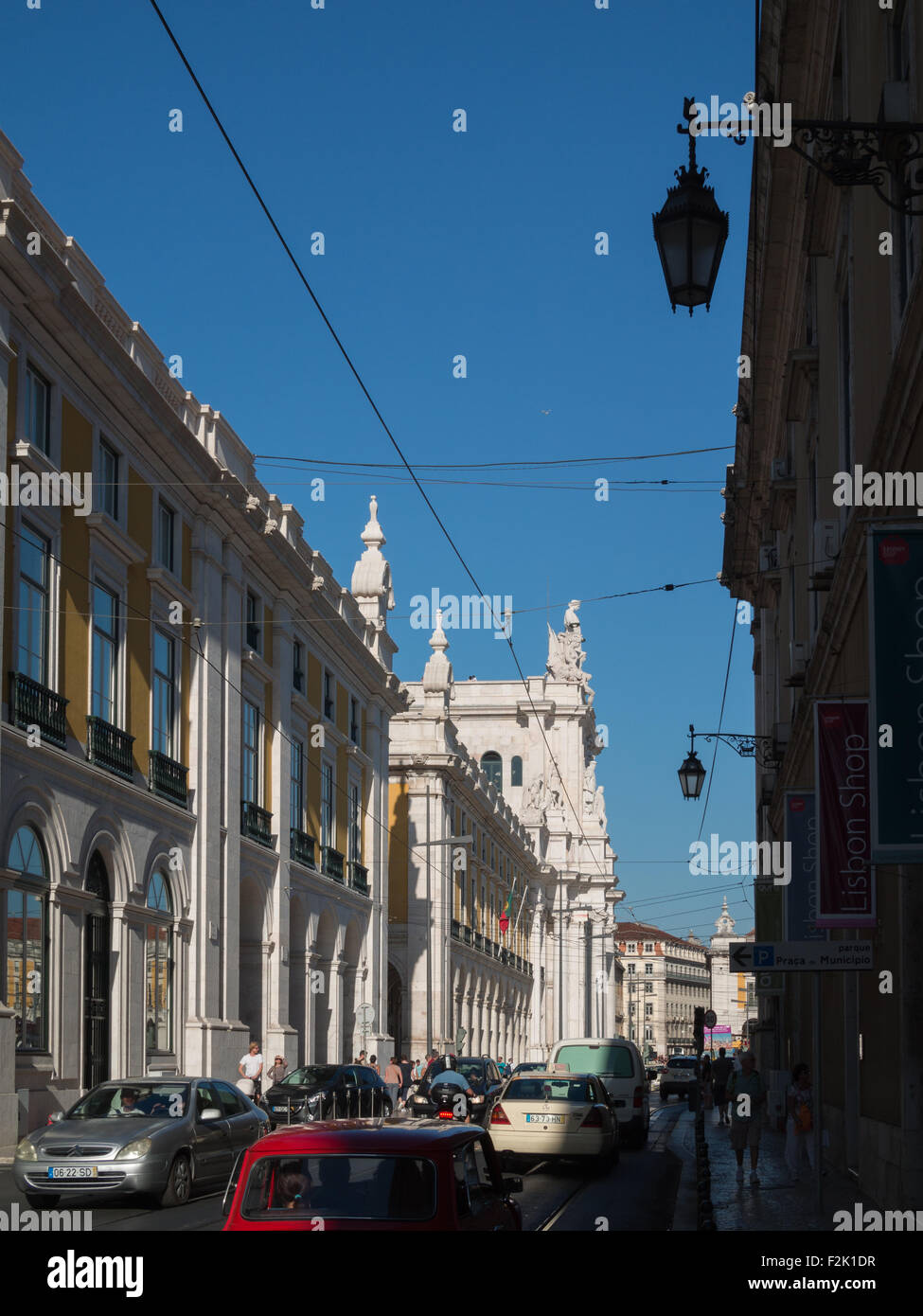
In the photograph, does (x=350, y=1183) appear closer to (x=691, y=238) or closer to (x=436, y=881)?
(x=691, y=238)

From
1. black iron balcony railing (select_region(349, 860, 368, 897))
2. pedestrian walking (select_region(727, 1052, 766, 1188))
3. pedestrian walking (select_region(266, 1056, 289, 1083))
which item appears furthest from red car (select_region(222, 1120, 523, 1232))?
black iron balcony railing (select_region(349, 860, 368, 897))

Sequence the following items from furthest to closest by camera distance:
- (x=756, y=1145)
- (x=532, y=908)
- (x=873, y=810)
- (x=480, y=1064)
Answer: (x=532, y=908), (x=480, y=1064), (x=756, y=1145), (x=873, y=810)

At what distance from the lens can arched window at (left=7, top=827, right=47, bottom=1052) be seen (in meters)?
24.3

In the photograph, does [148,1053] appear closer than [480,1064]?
Yes

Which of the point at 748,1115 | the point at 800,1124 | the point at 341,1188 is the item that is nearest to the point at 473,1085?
the point at 800,1124

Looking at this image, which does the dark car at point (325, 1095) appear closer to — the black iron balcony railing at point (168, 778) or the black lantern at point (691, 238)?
the black iron balcony railing at point (168, 778)

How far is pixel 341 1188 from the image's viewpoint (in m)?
8.29

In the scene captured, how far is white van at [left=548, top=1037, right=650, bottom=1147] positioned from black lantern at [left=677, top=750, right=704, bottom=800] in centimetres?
554

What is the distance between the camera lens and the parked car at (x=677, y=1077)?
7238 cm

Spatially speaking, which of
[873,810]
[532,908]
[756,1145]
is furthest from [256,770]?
[532,908]

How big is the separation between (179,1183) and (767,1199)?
6.18m

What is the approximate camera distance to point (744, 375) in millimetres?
31938
